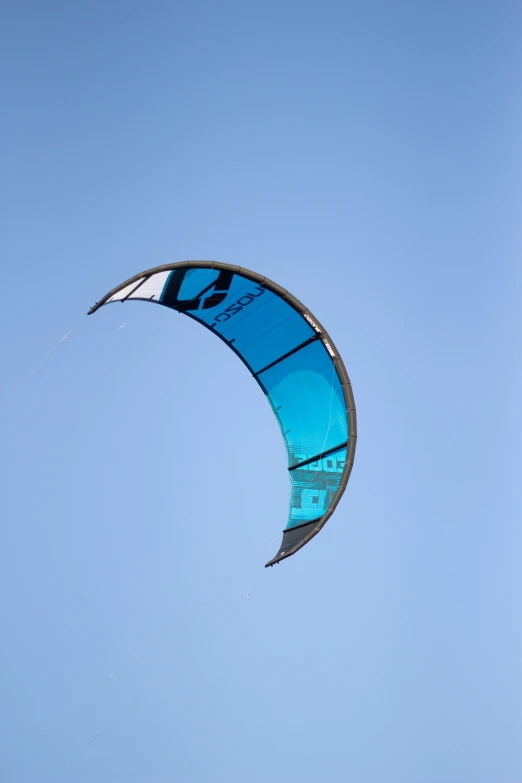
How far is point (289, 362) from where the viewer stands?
13.2 metres

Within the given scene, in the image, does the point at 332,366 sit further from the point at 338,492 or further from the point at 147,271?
the point at 147,271

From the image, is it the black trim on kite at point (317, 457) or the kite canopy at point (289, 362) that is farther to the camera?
the black trim on kite at point (317, 457)

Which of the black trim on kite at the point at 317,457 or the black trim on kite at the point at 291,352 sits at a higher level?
the black trim on kite at the point at 291,352

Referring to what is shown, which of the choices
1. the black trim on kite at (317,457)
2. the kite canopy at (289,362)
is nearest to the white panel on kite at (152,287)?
the kite canopy at (289,362)

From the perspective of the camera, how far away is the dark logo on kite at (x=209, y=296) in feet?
39.3

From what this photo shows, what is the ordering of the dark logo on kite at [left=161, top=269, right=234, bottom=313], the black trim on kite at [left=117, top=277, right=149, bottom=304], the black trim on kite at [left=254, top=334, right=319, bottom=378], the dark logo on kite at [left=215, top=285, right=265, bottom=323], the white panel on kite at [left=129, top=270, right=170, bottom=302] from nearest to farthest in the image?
the black trim on kite at [left=117, top=277, right=149, bottom=304] < the white panel on kite at [left=129, top=270, right=170, bottom=302] < the dark logo on kite at [left=161, top=269, right=234, bottom=313] < the dark logo on kite at [left=215, top=285, right=265, bottom=323] < the black trim on kite at [left=254, top=334, right=319, bottom=378]

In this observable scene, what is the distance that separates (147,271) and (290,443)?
11.6ft

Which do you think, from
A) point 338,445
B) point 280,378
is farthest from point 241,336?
point 338,445

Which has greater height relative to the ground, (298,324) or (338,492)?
(298,324)

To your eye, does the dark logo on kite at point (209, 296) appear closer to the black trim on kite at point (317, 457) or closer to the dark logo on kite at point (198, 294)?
the dark logo on kite at point (198, 294)

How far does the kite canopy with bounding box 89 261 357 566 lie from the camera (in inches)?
473

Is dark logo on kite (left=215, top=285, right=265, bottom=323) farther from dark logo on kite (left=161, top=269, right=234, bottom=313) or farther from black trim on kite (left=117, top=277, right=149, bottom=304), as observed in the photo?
black trim on kite (left=117, top=277, right=149, bottom=304)

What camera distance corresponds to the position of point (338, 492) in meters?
12.3

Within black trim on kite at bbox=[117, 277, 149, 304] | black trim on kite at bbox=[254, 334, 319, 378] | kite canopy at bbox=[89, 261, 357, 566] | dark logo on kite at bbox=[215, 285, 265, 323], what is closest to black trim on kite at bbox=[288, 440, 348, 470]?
kite canopy at bbox=[89, 261, 357, 566]
